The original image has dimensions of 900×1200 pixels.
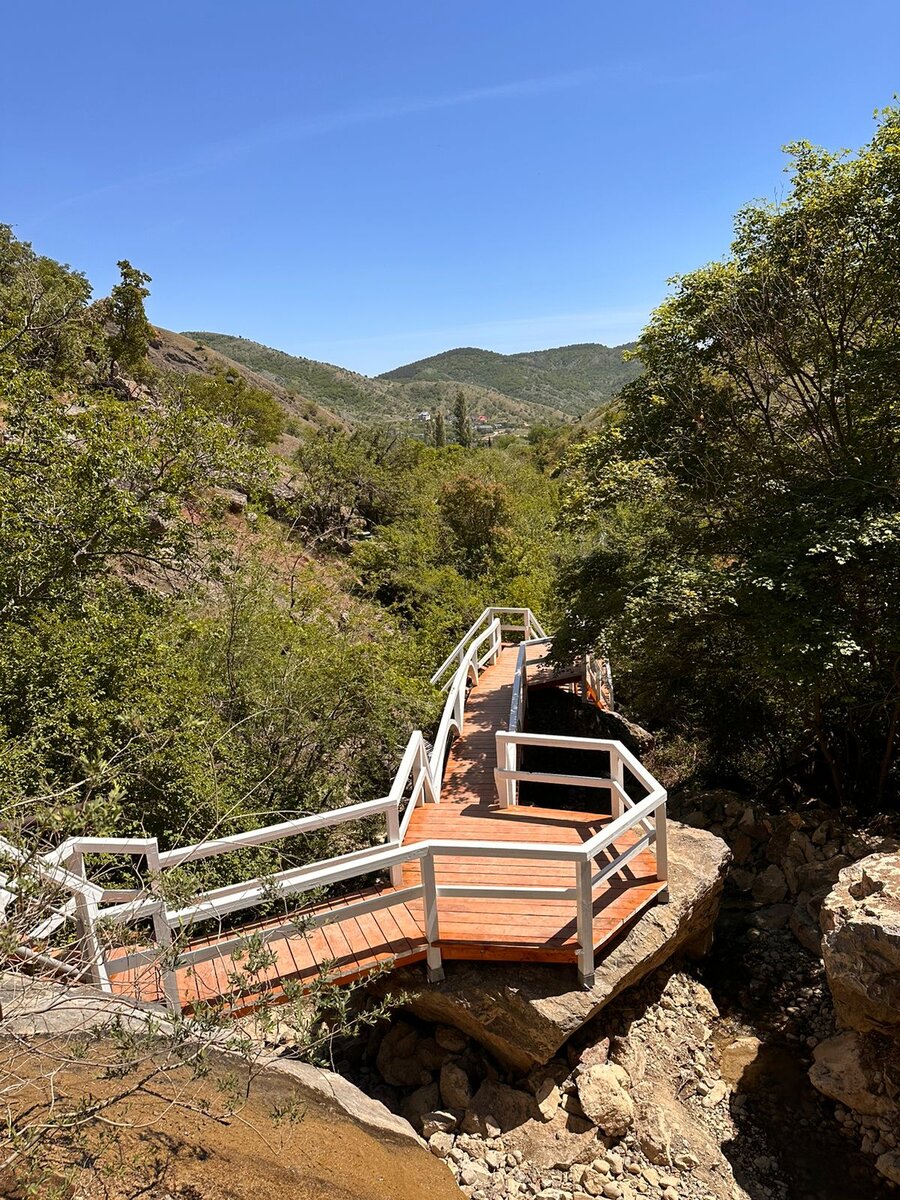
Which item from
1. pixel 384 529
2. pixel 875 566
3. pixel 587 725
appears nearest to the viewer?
pixel 875 566

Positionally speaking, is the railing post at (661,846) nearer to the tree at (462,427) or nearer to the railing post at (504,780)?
the railing post at (504,780)

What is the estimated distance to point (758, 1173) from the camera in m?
5.17

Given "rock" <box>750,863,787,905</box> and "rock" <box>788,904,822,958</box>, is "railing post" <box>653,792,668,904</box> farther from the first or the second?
"rock" <box>750,863,787,905</box>

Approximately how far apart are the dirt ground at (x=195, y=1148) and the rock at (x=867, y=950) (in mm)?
3791

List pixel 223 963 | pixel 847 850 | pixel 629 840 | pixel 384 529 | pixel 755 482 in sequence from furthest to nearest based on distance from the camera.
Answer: pixel 384 529 < pixel 755 482 < pixel 847 850 < pixel 629 840 < pixel 223 963

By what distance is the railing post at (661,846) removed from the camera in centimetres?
595

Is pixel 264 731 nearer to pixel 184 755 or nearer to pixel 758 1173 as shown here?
pixel 184 755

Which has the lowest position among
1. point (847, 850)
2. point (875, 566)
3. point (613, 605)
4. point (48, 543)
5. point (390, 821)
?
point (847, 850)

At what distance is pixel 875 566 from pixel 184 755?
7800mm

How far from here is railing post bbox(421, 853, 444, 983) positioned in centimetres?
515

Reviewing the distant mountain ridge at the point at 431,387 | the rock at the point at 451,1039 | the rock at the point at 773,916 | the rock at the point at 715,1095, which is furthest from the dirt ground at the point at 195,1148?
the distant mountain ridge at the point at 431,387

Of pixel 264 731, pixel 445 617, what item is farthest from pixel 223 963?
pixel 445 617

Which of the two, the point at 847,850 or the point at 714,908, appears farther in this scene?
the point at 847,850

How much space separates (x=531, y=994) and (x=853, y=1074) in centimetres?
314
